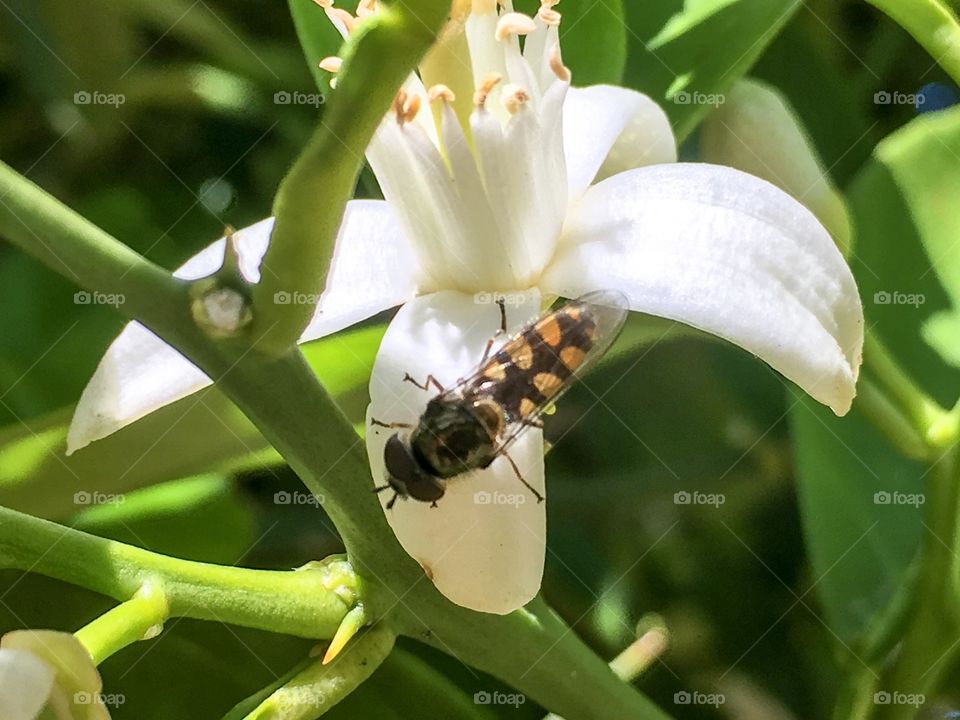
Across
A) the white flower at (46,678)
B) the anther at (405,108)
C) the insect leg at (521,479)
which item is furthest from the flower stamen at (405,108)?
the white flower at (46,678)

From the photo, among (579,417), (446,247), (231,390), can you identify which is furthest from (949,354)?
(231,390)

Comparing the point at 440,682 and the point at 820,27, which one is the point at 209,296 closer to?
the point at 440,682

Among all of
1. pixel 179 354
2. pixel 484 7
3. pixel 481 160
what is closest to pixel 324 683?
pixel 179 354

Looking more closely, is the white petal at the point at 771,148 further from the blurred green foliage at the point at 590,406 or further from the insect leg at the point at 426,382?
the insect leg at the point at 426,382

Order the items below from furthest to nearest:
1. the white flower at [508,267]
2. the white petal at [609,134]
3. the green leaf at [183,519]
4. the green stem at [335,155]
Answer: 1. the green leaf at [183,519]
2. the white petal at [609,134]
3. the white flower at [508,267]
4. the green stem at [335,155]

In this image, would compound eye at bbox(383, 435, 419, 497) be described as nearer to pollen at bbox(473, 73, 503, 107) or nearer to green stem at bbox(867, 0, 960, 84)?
pollen at bbox(473, 73, 503, 107)
